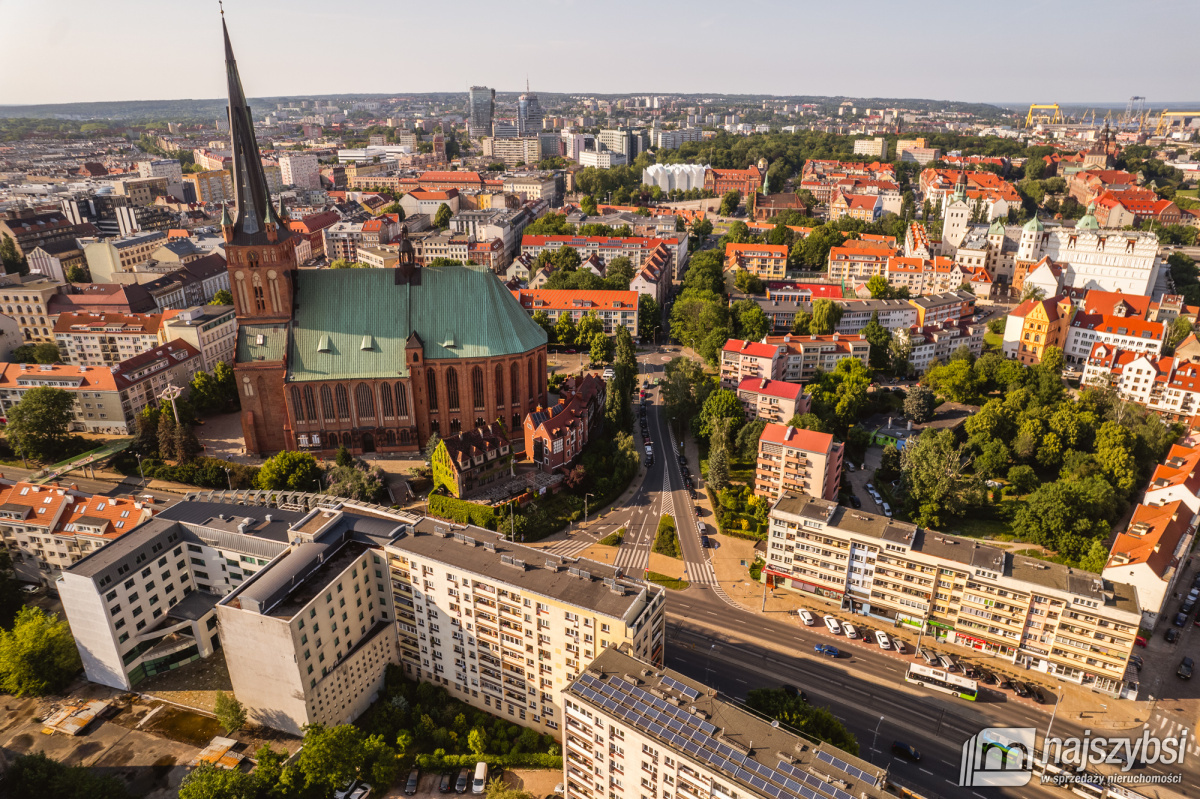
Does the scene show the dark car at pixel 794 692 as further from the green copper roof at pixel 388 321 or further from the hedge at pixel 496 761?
the green copper roof at pixel 388 321

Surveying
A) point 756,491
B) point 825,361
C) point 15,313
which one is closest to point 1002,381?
point 825,361

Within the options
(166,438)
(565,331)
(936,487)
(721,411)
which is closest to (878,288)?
(565,331)

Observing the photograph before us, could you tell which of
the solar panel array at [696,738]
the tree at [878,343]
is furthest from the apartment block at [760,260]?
the solar panel array at [696,738]

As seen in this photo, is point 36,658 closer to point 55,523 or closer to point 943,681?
point 55,523

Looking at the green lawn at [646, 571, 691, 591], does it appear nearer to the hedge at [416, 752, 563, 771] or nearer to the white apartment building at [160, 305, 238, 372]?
the hedge at [416, 752, 563, 771]

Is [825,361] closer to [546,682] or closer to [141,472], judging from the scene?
[546,682]

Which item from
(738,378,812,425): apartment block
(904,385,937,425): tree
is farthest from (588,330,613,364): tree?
(904,385,937,425): tree

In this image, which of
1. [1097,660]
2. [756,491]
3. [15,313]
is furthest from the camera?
[15,313]
